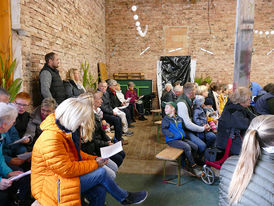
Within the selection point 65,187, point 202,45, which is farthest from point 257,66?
point 65,187

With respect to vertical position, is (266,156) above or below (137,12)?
below

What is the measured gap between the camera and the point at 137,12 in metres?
8.75

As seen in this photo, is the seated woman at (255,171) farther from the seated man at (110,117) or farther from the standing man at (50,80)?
the seated man at (110,117)

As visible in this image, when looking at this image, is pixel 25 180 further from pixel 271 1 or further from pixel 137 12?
pixel 271 1

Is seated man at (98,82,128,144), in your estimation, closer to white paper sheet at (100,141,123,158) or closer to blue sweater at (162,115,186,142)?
blue sweater at (162,115,186,142)

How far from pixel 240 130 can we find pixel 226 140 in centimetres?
23

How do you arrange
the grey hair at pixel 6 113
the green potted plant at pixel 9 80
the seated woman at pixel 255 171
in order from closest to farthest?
the seated woman at pixel 255 171 < the grey hair at pixel 6 113 < the green potted plant at pixel 9 80

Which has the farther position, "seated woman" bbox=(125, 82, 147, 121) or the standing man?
"seated woman" bbox=(125, 82, 147, 121)

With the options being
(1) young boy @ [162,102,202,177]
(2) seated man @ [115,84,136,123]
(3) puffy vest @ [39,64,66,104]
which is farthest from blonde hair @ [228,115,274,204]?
(2) seated man @ [115,84,136,123]

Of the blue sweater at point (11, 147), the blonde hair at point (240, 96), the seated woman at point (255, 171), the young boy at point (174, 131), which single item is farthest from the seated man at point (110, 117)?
the seated woman at point (255, 171)

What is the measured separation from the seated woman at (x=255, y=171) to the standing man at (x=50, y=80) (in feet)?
10.1

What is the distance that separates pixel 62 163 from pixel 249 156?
4.15 ft

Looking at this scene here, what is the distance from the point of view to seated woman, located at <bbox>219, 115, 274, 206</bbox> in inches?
41.3

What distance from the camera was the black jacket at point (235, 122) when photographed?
250 cm
